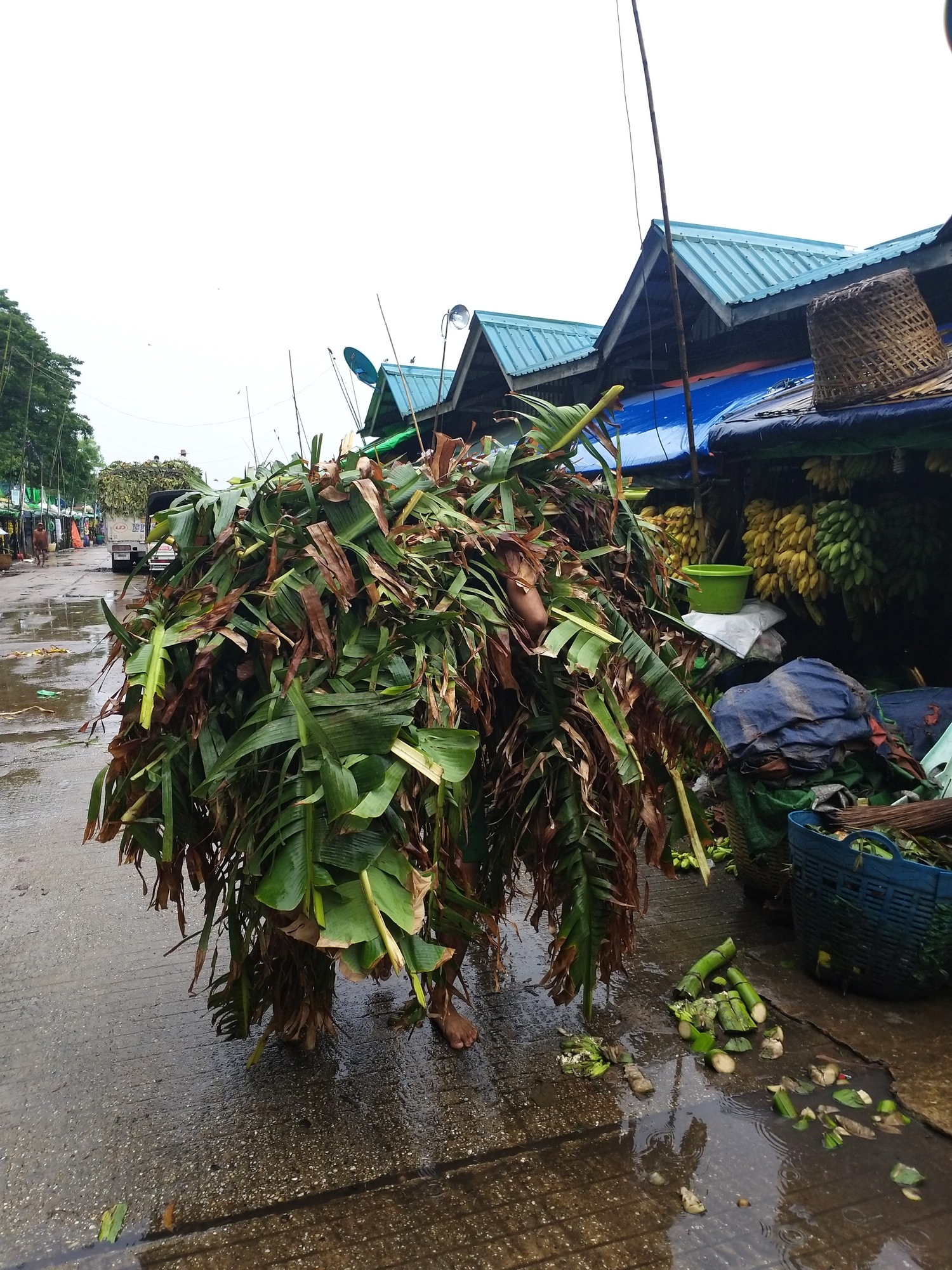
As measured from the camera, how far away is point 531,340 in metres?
11.2

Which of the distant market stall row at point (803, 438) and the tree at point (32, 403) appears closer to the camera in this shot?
the distant market stall row at point (803, 438)

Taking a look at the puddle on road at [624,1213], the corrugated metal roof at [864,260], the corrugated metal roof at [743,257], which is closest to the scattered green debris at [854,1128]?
the puddle on road at [624,1213]

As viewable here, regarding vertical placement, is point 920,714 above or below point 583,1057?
above

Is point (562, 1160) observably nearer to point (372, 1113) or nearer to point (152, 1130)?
A: point (372, 1113)

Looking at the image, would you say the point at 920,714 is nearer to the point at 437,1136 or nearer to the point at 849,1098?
the point at 849,1098

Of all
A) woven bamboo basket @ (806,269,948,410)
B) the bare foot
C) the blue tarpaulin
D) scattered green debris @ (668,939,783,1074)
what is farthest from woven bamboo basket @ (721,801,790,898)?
the blue tarpaulin

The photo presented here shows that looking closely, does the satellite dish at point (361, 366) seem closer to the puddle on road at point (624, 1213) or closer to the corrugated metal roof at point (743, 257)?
the corrugated metal roof at point (743, 257)

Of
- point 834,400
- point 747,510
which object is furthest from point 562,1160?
point 747,510

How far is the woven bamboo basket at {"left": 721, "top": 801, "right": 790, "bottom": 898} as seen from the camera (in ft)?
12.5

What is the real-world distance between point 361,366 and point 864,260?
9.62 m

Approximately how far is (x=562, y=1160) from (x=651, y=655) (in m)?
1.56

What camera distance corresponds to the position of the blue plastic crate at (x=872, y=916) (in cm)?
302

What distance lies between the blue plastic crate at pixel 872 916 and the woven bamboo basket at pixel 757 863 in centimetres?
45

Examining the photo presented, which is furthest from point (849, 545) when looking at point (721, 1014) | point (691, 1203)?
point (691, 1203)
